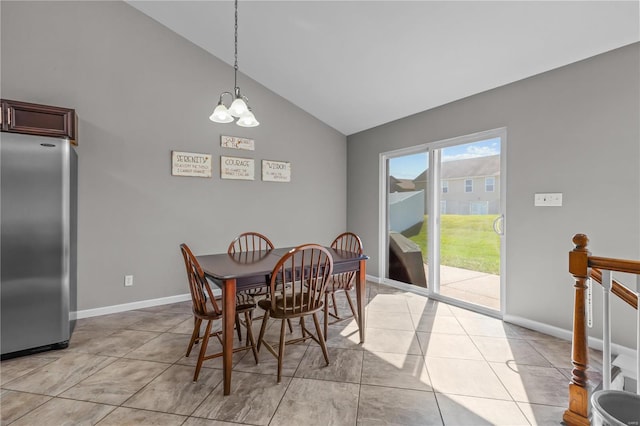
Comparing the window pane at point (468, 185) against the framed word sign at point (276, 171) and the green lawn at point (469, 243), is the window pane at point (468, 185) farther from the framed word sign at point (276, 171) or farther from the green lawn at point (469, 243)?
the framed word sign at point (276, 171)

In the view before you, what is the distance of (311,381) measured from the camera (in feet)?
6.77

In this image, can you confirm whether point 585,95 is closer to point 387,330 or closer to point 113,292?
point 387,330

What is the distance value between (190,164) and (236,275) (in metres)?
2.37

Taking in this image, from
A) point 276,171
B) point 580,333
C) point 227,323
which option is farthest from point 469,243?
point 227,323

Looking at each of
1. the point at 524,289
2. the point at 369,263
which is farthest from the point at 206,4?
the point at 524,289

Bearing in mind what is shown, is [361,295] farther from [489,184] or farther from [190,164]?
[190,164]

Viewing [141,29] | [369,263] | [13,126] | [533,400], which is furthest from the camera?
[369,263]

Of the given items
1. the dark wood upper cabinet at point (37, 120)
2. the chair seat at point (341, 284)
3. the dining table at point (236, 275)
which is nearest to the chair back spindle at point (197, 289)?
the dining table at point (236, 275)

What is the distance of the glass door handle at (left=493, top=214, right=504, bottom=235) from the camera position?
10.3 feet

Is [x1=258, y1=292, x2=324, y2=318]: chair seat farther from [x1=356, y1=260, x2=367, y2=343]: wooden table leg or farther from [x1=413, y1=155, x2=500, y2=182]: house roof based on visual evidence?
[x1=413, y1=155, x2=500, y2=182]: house roof

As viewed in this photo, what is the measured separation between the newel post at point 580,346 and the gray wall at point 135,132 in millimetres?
3510

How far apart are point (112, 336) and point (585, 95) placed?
4.80m

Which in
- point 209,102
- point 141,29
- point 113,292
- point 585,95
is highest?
point 141,29

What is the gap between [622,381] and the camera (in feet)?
6.73
